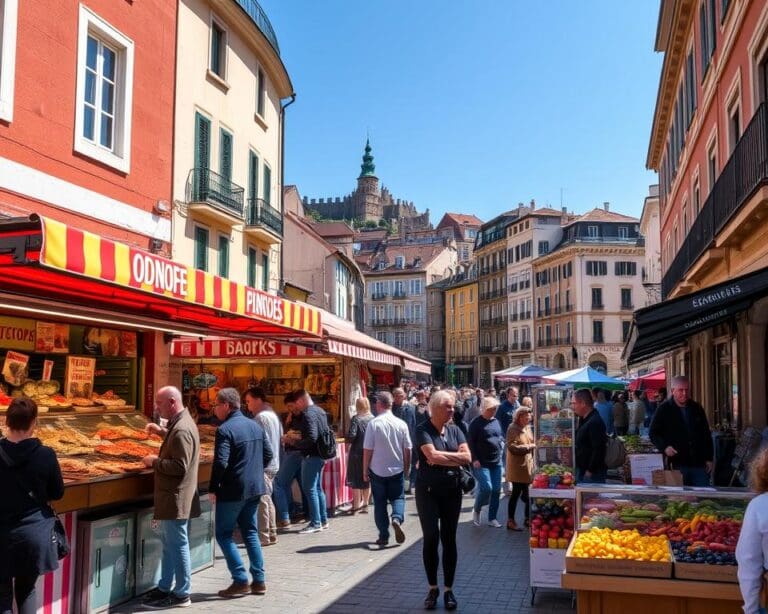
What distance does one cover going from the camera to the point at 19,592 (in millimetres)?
5117

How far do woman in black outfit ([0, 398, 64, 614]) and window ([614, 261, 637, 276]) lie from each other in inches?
2467

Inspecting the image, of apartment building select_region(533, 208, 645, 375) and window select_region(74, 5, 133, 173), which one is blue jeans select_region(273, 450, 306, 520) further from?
apartment building select_region(533, 208, 645, 375)

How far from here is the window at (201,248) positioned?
19.9 m

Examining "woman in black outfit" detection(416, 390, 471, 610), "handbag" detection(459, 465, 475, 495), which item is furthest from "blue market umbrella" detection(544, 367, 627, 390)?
"woman in black outfit" detection(416, 390, 471, 610)

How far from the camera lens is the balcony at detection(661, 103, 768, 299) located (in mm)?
9609

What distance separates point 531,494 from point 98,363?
6499 mm

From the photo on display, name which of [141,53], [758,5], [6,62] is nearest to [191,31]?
[141,53]

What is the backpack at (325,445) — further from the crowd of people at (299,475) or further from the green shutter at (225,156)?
the green shutter at (225,156)

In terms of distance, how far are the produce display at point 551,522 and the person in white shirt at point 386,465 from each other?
97.4 inches

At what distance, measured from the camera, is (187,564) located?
22.4ft

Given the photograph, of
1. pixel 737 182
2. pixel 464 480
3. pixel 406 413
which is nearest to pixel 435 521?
pixel 464 480

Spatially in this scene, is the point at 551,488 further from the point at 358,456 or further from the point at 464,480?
the point at 358,456

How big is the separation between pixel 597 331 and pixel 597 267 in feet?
17.3

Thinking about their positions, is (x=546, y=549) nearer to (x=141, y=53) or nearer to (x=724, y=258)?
(x=724, y=258)
